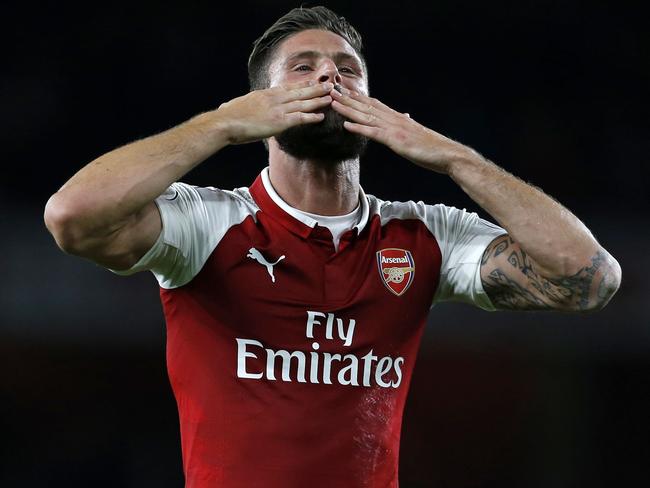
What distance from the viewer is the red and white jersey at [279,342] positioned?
2.70 meters

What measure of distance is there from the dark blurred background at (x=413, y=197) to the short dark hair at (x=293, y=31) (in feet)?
11.3

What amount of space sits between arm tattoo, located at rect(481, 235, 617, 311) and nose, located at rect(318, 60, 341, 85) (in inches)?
27.4

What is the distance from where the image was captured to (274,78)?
313 cm

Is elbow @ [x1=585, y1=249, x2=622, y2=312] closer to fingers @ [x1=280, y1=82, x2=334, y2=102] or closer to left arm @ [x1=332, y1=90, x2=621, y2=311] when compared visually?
left arm @ [x1=332, y1=90, x2=621, y2=311]

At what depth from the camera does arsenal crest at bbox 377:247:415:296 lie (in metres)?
2.94

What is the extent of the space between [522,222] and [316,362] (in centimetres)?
71

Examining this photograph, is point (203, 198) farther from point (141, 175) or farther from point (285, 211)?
point (141, 175)

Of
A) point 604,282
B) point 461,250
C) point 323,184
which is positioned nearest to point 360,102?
point 323,184

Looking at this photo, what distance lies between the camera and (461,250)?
305 centimetres

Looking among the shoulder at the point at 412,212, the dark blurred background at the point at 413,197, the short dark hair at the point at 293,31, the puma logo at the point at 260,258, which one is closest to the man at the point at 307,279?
the puma logo at the point at 260,258

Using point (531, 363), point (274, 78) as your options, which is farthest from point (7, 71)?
point (274, 78)

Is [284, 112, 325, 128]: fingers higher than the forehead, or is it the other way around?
the forehead

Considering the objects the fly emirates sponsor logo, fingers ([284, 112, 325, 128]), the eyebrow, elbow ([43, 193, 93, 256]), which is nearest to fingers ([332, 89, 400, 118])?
fingers ([284, 112, 325, 128])

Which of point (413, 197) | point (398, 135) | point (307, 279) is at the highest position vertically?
point (413, 197)
